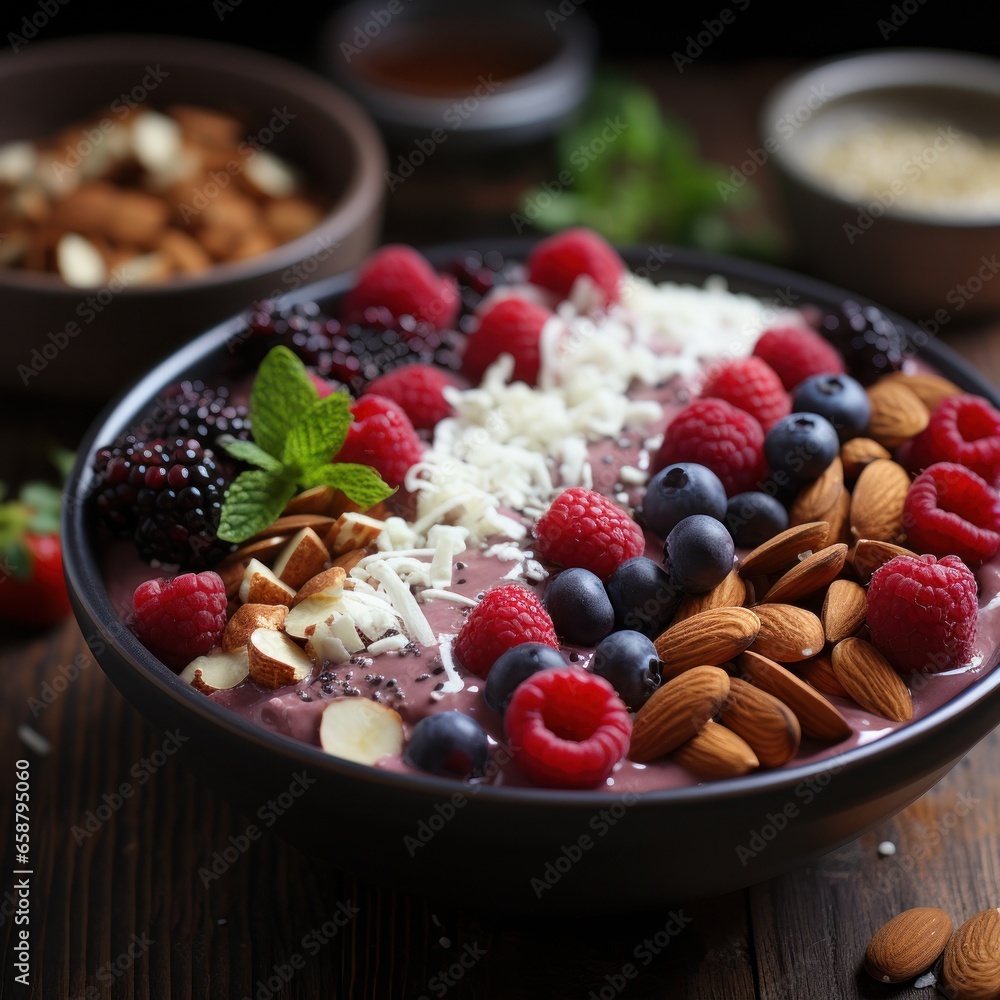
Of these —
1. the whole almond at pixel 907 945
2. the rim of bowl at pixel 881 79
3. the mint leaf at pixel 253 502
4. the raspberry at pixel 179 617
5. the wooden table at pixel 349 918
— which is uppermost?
the rim of bowl at pixel 881 79

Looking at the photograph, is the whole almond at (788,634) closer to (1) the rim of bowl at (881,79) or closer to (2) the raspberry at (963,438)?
(2) the raspberry at (963,438)

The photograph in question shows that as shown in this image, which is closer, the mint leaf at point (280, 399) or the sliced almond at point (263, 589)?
the sliced almond at point (263, 589)

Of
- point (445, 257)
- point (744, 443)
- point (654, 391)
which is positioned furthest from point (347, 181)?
point (744, 443)

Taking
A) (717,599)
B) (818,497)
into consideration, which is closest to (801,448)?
(818,497)

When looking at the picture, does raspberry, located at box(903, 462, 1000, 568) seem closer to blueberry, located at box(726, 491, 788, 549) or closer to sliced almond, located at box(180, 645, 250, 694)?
blueberry, located at box(726, 491, 788, 549)

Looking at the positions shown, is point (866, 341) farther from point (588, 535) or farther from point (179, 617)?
point (179, 617)

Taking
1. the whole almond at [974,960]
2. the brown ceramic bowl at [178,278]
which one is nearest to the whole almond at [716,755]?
the whole almond at [974,960]
